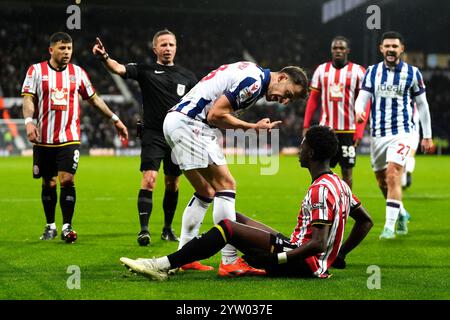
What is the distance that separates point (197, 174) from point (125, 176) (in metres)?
13.4

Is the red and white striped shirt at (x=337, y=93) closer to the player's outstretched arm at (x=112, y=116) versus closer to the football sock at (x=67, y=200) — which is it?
the player's outstretched arm at (x=112, y=116)

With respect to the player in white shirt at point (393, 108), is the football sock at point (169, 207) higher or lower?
lower

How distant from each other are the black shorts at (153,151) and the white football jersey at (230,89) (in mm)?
2188

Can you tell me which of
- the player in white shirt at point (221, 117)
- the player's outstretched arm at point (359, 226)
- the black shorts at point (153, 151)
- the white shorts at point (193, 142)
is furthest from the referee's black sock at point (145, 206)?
the player's outstretched arm at point (359, 226)

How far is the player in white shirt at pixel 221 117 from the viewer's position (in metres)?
5.60

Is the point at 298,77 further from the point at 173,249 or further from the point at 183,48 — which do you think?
the point at 183,48

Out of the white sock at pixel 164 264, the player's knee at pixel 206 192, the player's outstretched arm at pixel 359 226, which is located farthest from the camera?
the player's knee at pixel 206 192

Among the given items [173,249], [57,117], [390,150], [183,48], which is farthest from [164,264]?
[183,48]

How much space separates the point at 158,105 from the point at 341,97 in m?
3.41

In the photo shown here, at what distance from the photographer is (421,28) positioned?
40.8 meters

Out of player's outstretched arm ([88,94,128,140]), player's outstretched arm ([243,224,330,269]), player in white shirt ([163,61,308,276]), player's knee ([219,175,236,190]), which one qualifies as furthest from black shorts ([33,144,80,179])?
player's outstretched arm ([243,224,330,269])

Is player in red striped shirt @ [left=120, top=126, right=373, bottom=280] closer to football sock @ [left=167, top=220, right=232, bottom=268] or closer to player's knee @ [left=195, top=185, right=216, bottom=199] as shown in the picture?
football sock @ [left=167, top=220, right=232, bottom=268]
